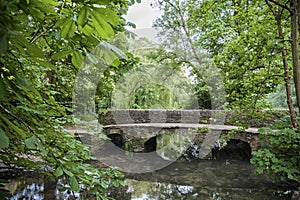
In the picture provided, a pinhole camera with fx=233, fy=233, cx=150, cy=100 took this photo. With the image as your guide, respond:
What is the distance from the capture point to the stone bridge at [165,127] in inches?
265

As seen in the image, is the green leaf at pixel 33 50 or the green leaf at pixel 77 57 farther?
the green leaf at pixel 77 57

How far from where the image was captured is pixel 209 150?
22.8ft

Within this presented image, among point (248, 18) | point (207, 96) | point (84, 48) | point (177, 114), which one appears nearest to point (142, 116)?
point (177, 114)

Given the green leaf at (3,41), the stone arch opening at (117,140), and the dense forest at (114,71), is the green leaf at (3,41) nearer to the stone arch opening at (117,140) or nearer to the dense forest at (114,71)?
the dense forest at (114,71)

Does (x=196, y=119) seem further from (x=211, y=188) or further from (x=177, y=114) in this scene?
(x=211, y=188)

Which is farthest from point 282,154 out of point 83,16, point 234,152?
point 234,152

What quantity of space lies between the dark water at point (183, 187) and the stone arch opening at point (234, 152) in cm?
137

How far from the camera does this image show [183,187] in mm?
4441

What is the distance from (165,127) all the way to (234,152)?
2.55 metres

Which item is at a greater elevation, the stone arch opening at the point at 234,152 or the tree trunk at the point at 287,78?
the tree trunk at the point at 287,78

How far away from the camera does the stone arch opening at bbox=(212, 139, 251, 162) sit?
22.7 ft

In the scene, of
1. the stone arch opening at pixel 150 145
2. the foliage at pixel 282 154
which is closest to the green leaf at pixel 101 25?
the foliage at pixel 282 154

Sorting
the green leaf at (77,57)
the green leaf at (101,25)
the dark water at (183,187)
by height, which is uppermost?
the green leaf at (101,25)

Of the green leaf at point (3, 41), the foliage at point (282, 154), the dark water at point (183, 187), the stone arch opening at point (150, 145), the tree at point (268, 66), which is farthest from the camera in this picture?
the stone arch opening at point (150, 145)
